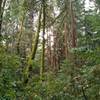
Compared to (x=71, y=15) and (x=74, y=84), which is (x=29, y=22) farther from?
(x=74, y=84)

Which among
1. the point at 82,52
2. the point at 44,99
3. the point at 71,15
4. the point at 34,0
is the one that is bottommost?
the point at 44,99

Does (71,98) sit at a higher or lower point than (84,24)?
lower

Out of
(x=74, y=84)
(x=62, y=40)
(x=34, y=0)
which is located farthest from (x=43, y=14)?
(x=62, y=40)

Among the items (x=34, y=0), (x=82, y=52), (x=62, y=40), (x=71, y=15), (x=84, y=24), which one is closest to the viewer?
(x=82, y=52)

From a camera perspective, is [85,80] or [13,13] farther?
[13,13]

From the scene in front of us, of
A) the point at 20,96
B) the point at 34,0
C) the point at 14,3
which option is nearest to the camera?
the point at 20,96

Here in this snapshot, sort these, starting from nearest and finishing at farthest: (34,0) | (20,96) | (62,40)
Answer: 1. (20,96)
2. (34,0)
3. (62,40)

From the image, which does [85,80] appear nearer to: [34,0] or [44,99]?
[44,99]

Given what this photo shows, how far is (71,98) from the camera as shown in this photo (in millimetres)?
8156

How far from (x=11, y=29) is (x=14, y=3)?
3.89 meters

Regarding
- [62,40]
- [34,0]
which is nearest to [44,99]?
[34,0]

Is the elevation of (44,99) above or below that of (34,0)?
below

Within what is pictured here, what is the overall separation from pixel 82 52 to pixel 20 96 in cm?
204

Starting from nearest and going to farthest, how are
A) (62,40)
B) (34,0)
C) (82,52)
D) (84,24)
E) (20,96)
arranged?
(82,52)
(20,96)
(34,0)
(62,40)
(84,24)
